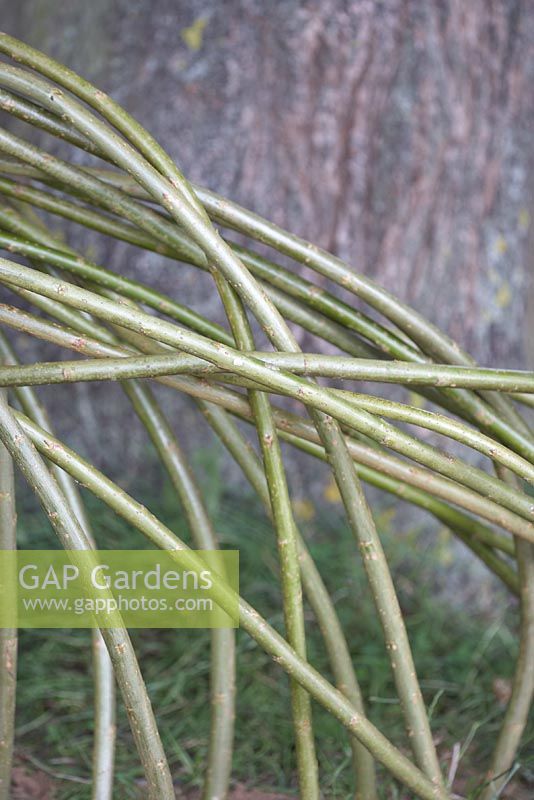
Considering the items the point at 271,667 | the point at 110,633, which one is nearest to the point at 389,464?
the point at 110,633

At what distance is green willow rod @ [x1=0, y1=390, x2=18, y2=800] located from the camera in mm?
550

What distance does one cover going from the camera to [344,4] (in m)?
1.12

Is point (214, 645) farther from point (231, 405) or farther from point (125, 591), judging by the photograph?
point (125, 591)

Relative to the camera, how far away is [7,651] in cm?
57

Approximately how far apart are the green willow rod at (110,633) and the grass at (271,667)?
1.00ft

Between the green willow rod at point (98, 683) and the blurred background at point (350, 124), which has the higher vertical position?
the blurred background at point (350, 124)

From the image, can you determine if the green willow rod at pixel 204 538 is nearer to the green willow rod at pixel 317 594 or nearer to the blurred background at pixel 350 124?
the green willow rod at pixel 317 594

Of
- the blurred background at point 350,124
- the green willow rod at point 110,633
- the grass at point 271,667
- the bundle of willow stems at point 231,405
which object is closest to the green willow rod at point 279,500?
the bundle of willow stems at point 231,405

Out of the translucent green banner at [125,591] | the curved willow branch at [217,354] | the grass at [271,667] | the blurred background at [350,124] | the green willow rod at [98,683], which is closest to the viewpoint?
the curved willow branch at [217,354]

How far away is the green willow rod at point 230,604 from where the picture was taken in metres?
0.51

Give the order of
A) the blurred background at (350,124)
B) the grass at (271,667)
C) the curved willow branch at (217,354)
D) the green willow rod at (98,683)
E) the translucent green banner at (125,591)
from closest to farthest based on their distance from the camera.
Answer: the curved willow branch at (217,354) < the green willow rod at (98,683) < the grass at (271,667) < the translucent green banner at (125,591) < the blurred background at (350,124)

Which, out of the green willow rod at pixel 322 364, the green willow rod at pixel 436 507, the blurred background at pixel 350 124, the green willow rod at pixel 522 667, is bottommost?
the green willow rod at pixel 522 667

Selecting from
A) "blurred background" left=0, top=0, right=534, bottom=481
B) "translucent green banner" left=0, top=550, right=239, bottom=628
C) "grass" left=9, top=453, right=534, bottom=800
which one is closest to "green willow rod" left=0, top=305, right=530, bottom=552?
"grass" left=9, top=453, right=534, bottom=800

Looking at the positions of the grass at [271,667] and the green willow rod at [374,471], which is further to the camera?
the grass at [271,667]
